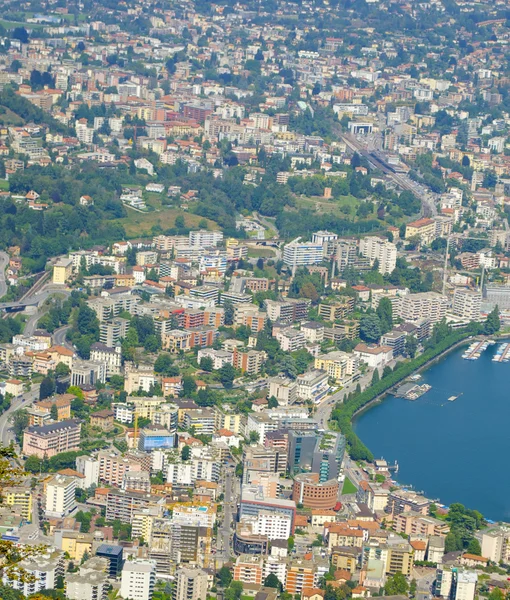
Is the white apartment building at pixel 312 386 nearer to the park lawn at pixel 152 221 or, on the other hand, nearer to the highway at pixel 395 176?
the park lawn at pixel 152 221

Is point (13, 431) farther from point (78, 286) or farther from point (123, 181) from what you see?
point (123, 181)

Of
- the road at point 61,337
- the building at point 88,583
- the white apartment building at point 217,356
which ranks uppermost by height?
the building at point 88,583

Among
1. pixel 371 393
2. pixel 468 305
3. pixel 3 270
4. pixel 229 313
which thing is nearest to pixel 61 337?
pixel 229 313

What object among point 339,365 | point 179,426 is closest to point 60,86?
point 339,365

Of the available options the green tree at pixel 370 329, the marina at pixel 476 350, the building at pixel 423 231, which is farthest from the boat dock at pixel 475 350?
the building at pixel 423 231

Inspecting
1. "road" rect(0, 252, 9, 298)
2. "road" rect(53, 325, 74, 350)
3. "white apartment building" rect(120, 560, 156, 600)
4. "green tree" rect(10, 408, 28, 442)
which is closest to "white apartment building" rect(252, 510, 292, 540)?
"white apartment building" rect(120, 560, 156, 600)

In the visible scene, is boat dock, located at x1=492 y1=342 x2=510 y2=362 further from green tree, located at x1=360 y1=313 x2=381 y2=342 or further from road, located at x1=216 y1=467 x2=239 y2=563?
road, located at x1=216 y1=467 x2=239 y2=563
